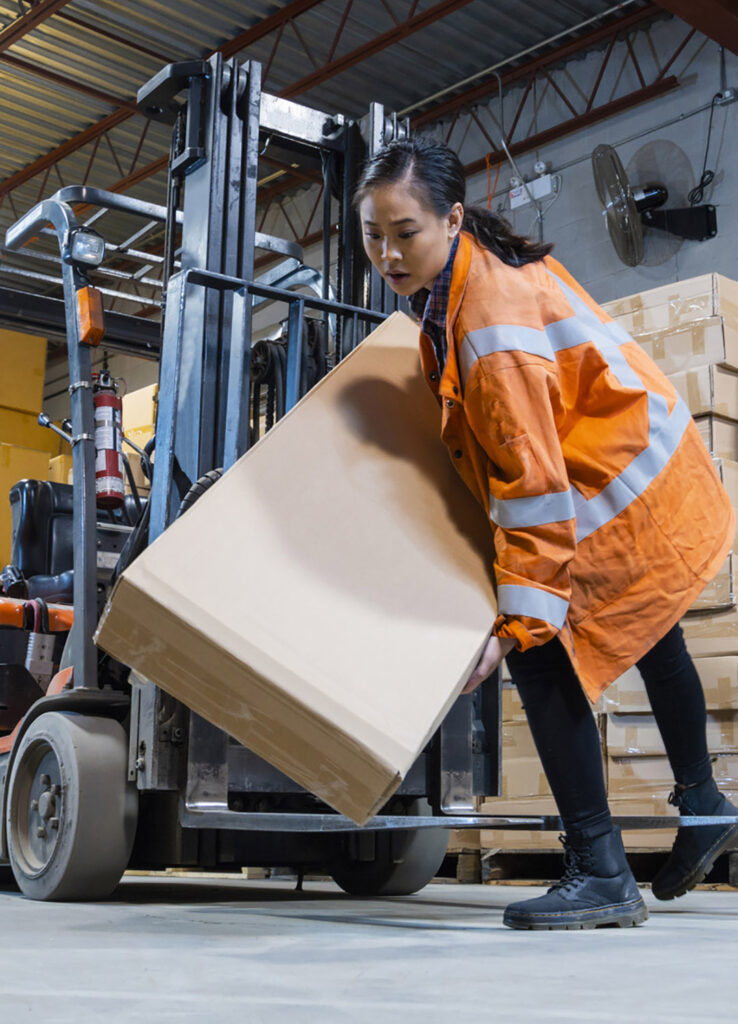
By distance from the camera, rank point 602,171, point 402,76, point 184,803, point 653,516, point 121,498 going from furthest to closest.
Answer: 1. point 402,76
2. point 602,171
3. point 121,498
4. point 184,803
5. point 653,516

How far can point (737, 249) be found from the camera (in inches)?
304

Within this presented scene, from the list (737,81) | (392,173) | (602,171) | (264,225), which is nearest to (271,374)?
(392,173)

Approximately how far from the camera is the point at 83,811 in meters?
2.76

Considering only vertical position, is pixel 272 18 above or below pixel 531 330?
above

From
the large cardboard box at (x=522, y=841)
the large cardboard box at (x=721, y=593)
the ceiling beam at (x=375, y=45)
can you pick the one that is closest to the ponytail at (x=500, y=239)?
the large cardboard box at (x=721, y=593)

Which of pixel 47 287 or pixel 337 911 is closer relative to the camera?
pixel 337 911

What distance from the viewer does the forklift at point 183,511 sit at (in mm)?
2760

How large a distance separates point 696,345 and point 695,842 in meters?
2.06

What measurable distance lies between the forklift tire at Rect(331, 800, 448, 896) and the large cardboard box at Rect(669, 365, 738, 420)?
158 centimetres

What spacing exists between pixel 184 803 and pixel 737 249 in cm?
614

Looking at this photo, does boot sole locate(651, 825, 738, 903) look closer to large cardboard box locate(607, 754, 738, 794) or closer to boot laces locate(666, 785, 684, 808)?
boot laces locate(666, 785, 684, 808)

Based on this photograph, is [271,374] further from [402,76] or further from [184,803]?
[402,76]

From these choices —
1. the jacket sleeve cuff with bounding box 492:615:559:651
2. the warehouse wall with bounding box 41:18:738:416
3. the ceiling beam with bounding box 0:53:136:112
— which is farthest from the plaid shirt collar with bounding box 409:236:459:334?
the ceiling beam with bounding box 0:53:136:112

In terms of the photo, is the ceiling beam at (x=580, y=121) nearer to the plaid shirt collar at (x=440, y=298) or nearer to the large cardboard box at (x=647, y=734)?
the large cardboard box at (x=647, y=734)
